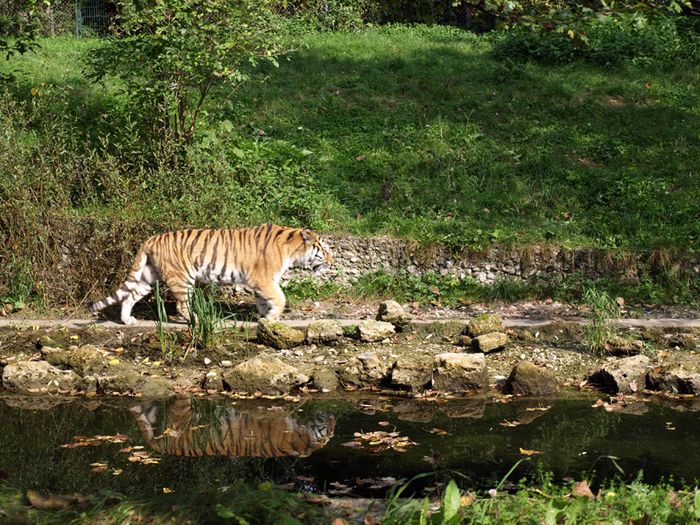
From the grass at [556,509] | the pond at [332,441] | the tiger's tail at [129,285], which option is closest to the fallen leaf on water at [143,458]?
the pond at [332,441]

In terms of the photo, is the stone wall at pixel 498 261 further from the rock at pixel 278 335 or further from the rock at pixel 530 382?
the rock at pixel 530 382

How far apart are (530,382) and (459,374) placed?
625 mm

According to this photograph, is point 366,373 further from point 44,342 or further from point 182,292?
point 44,342

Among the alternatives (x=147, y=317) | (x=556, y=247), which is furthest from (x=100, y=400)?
(x=556, y=247)

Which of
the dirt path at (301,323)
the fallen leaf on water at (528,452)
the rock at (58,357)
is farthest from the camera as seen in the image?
the dirt path at (301,323)

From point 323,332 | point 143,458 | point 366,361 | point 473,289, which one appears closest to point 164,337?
point 323,332

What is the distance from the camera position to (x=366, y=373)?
887cm

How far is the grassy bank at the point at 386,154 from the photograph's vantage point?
11438 millimetres

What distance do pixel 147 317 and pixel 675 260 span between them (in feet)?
20.4

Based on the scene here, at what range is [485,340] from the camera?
9469 mm

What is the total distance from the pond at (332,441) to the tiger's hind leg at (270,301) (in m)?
1.94

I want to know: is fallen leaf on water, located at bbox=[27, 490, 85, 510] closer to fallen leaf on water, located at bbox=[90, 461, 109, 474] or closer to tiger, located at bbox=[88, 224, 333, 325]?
fallen leaf on water, located at bbox=[90, 461, 109, 474]

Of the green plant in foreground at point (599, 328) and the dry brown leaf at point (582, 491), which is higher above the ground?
the dry brown leaf at point (582, 491)

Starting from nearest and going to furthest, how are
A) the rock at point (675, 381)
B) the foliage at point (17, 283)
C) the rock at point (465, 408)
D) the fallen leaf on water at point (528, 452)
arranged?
the fallen leaf on water at point (528, 452), the rock at point (465, 408), the rock at point (675, 381), the foliage at point (17, 283)
